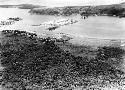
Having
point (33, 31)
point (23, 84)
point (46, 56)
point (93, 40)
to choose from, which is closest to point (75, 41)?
point (93, 40)

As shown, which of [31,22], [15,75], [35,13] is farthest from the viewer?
[35,13]

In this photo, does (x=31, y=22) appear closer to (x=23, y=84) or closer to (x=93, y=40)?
(x=93, y=40)

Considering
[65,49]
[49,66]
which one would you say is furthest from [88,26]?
[49,66]

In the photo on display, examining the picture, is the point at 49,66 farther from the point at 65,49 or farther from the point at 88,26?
the point at 88,26

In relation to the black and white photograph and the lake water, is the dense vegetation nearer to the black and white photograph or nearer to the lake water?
the black and white photograph

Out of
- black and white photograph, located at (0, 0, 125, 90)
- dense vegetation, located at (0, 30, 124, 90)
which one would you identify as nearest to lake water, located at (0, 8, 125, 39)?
black and white photograph, located at (0, 0, 125, 90)

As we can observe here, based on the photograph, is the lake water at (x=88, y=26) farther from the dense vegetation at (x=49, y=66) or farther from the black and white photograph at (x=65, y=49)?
the dense vegetation at (x=49, y=66)

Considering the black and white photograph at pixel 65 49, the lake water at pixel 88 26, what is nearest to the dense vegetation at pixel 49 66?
the black and white photograph at pixel 65 49
